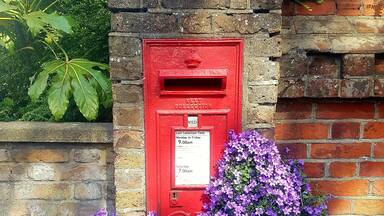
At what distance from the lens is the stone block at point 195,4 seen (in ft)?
6.34

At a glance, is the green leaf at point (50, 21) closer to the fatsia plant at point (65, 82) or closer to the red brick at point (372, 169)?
the fatsia plant at point (65, 82)

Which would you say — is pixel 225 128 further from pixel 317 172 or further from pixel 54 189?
pixel 54 189

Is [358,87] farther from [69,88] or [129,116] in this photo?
[69,88]

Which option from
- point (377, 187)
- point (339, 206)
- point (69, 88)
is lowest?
point (339, 206)

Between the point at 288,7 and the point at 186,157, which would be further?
the point at 288,7

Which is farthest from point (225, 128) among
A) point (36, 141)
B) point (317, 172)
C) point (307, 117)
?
point (36, 141)

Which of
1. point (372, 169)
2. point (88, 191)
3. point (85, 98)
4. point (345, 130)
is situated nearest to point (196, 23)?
point (85, 98)

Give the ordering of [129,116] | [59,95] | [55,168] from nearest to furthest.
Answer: [129,116], [59,95], [55,168]

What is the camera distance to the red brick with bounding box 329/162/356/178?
90.5 inches

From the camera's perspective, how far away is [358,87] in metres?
2.15

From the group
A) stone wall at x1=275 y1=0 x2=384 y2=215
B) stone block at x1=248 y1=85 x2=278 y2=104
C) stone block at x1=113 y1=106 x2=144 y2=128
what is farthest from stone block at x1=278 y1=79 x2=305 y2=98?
stone block at x1=113 y1=106 x2=144 y2=128

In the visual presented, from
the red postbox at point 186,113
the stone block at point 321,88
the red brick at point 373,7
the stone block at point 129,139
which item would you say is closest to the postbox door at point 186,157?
the red postbox at point 186,113

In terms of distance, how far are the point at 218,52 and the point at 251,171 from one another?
1.99ft

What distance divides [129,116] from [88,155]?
0.47 metres
